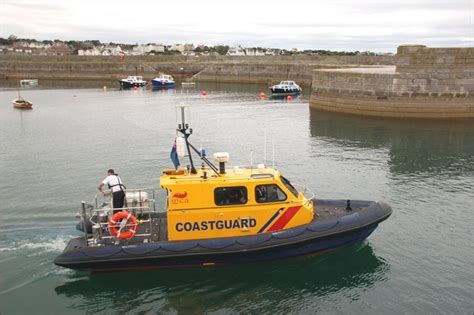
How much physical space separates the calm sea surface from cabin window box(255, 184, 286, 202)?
1.48 m

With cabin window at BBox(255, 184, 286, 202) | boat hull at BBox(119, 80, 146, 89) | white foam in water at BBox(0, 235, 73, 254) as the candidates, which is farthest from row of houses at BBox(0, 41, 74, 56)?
cabin window at BBox(255, 184, 286, 202)

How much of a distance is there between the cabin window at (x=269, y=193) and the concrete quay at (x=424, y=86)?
75.6 ft

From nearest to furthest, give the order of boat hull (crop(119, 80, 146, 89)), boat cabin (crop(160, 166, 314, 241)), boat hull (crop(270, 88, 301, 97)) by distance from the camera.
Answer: boat cabin (crop(160, 166, 314, 241)), boat hull (crop(270, 88, 301, 97)), boat hull (crop(119, 80, 146, 89))

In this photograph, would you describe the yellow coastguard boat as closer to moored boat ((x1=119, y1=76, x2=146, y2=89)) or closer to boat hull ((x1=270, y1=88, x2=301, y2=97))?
boat hull ((x1=270, y1=88, x2=301, y2=97))

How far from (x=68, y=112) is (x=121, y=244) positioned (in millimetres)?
29153

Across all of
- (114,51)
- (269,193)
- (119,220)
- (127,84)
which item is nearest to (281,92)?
(127,84)

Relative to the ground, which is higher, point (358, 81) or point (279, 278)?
point (358, 81)

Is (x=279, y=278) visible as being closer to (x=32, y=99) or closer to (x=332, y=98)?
(x=332, y=98)

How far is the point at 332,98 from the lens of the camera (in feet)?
113

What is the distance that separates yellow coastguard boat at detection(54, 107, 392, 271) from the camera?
9109mm

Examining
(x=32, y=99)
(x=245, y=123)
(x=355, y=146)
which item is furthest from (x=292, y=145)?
(x=32, y=99)

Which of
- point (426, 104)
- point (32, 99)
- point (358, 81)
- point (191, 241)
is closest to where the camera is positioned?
point (191, 241)

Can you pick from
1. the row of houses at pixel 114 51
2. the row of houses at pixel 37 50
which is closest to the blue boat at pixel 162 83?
the row of houses at pixel 114 51

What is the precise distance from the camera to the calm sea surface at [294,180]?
8.64m
